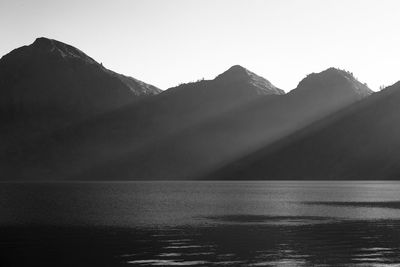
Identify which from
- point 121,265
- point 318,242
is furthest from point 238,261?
point 318,242

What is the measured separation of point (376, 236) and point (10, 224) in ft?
176

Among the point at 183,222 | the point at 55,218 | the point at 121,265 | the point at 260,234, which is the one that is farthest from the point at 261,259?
the point at 55,218

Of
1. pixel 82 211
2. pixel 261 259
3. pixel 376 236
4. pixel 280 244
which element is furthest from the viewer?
pixel 82 211

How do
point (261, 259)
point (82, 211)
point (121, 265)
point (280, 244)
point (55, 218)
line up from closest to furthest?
point (121, 265)
point (261, 259)
point (280, 244)
point (55, 218)
point (82, 211)

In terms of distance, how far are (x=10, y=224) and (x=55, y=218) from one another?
45.9 feet

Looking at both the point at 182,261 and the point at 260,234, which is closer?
the point at 182,261

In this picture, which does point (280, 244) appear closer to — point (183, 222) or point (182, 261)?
point (182, 261)

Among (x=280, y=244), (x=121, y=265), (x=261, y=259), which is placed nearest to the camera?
(x=121, y=265)

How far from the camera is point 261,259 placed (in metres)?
57.2

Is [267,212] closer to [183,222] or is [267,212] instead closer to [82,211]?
[183,222]

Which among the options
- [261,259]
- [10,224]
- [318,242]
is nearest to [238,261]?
[261,259]

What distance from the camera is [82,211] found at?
12050 cm

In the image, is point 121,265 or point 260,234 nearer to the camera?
point 121,265

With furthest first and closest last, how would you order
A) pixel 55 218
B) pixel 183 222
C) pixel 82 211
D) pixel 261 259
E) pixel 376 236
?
pixel 82 211 → pixel 55 218 → pixel 183 222 → pixel 376 236 → pixel 261 259
